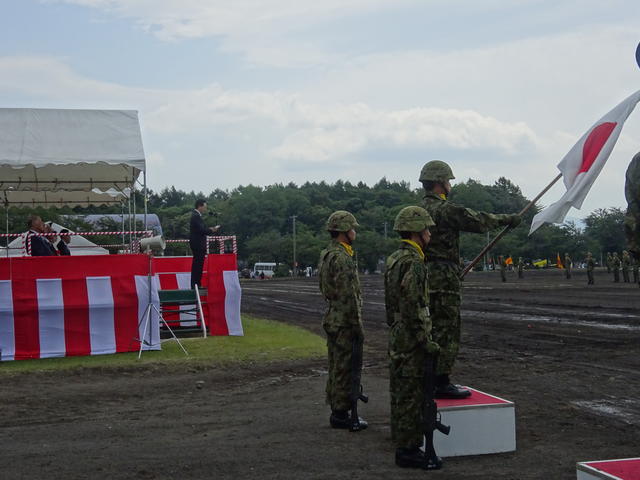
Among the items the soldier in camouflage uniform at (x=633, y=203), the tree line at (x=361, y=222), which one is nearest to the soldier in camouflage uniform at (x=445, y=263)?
the soldier in camouflage uniform at (x=633, y=203)

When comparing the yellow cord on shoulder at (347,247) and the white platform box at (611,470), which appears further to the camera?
the yellow cord on shoulder at (347,247)

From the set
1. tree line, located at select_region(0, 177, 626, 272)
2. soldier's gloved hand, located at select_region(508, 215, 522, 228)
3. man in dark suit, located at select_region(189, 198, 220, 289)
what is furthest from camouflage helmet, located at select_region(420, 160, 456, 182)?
tree line, located at select_region(0, 177, 626, 272)

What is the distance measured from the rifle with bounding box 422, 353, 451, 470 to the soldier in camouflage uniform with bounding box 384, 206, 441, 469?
32 mm

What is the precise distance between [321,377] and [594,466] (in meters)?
6.85

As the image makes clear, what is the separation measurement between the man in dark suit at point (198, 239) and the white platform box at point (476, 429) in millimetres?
9002

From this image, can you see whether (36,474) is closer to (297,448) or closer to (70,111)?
(297,448)

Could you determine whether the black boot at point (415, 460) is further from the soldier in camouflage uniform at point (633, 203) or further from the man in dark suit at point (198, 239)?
the man in dark suit at point (198, 239)

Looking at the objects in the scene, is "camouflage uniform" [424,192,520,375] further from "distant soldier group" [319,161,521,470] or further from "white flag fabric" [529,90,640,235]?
"white flag fabric" [529,90,640,235]

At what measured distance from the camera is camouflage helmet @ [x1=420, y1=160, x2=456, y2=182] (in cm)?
749

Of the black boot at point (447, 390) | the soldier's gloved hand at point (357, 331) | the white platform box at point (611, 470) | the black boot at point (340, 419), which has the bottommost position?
the black boot at point (340, 419)

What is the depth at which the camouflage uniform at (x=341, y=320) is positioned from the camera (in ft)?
26.2

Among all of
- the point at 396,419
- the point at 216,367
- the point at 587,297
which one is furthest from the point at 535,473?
the point at 587,297

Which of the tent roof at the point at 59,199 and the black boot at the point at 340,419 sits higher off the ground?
the tent roof at the point at 59,199

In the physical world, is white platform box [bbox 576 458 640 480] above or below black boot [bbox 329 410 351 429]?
above
